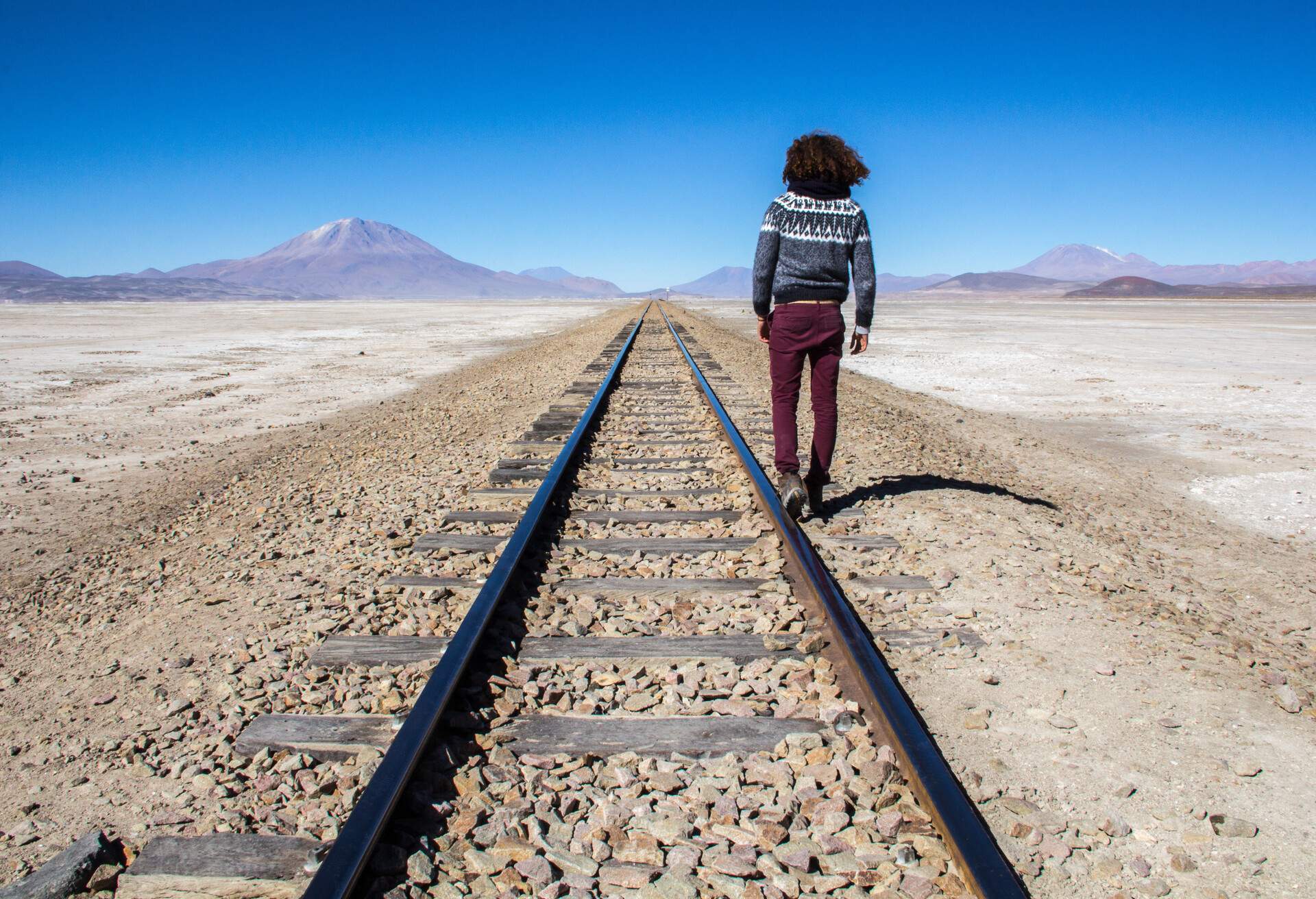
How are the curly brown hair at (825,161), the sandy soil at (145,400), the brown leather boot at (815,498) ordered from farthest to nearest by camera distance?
1. the sandy soil at (145,400)
2. the brown leather boot at (815,498)
3. the curly brown hair at (825,161)

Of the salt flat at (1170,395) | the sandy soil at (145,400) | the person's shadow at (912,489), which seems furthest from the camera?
the salt flat at (1170,395)

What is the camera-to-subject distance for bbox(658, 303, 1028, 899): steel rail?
183cm

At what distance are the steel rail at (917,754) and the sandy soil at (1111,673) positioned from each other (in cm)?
20

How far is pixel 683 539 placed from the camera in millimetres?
4316

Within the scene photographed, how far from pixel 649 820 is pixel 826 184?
10.9 feet

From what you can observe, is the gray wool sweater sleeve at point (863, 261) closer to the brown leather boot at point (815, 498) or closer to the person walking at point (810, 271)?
the person walking at point (810, 271)

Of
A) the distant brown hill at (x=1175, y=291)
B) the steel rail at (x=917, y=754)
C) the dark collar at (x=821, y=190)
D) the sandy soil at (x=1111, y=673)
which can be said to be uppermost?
the distant brown hill at (x=1175, y=291)

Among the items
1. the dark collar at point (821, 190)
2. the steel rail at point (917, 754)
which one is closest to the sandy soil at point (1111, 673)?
the steel rail at point (917, 754)

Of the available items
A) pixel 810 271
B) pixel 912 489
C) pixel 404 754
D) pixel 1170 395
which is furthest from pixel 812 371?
pixel 1170 395

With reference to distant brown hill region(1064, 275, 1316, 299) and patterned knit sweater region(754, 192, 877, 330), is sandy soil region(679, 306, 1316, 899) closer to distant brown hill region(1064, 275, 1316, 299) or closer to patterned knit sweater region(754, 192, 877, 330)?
patterned knit sweater region(754, 192, 877, 330)

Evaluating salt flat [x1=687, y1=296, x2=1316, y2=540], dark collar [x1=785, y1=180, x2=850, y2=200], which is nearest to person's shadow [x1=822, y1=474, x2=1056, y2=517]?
salt flat [x1=687, y1=296, x2=1316, y2=540]

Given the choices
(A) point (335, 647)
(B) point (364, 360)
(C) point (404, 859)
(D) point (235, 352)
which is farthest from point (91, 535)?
(D) point (235, 352)

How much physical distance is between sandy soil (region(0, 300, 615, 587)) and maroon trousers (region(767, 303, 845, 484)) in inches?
158

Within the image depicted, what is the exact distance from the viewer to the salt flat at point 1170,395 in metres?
6.72
